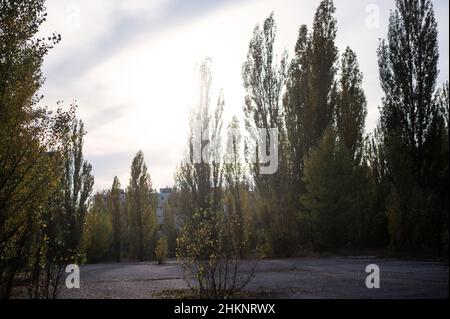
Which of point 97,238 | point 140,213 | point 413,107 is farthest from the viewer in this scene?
point 140,213

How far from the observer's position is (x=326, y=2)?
1095 inches

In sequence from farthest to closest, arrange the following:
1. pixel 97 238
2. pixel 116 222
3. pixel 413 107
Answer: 1. pixel 116 222
2. pixel 97 238
3. pixel 413 107

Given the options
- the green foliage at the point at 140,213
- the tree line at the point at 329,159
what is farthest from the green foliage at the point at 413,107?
the green foliage at the point at 140,213

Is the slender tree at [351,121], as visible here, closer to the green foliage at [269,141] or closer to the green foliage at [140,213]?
the green foliage at [269,141]

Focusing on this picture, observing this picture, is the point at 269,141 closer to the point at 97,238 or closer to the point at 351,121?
the point at 351,121

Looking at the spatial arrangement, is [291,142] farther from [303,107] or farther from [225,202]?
[225,202]

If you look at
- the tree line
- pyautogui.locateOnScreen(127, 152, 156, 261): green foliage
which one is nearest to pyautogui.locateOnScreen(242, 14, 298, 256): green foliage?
the tree line

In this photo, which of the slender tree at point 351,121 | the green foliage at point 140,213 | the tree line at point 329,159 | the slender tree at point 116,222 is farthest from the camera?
the green foliage at point 140,213

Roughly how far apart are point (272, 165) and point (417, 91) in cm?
889

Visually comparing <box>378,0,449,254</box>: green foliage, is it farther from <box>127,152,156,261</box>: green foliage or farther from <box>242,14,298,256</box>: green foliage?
<box>127,152,156,261</box>: green foliage

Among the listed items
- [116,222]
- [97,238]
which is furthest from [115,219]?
[97,238]

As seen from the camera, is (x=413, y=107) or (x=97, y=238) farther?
(x=97, y=238)

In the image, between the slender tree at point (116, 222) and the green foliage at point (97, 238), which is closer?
the green foliage at point (97, 238)
